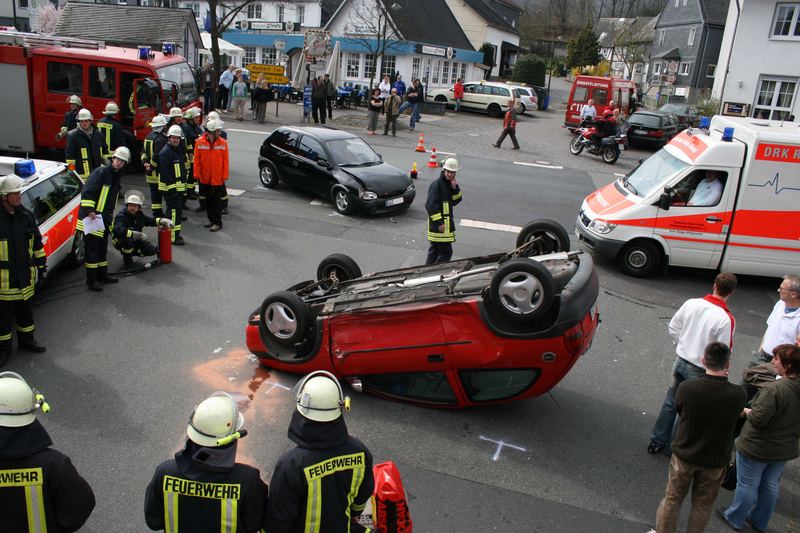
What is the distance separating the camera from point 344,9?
136ft

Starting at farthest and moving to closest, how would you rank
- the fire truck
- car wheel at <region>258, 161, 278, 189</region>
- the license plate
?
car wheel at <region>258, 161, 278, 189</region> → the fire truck → the license plate

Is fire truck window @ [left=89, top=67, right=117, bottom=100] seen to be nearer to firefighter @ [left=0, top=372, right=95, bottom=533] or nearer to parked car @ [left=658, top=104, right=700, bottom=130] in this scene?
firefighter @ [left=0, top=372, right=95, bottom=533]

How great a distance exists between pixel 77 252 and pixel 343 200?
5.24 m

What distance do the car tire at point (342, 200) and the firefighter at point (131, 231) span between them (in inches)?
157

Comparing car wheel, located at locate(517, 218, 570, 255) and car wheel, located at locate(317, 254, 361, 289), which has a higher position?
car wheel, located at locate(517, 218, 570, 255)

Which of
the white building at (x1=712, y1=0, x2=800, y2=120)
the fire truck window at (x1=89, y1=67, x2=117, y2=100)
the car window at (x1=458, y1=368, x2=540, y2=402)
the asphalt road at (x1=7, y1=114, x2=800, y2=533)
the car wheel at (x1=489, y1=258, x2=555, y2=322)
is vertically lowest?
the asphalt road at (x1=7, y1=114, x2=800, y2=533)

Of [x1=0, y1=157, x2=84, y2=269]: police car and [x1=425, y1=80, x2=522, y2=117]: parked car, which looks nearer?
[x1=0, y1=157, x2=84, y2=269]: police car

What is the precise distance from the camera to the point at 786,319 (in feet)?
18.9

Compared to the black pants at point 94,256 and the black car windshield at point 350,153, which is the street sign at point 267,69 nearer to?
the black car windshield at point 350,153

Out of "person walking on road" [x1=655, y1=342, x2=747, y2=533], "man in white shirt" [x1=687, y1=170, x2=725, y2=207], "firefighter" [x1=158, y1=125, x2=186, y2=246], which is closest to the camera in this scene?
"person walking on road" [x1=655, y1=342, x2=747, y2=533]

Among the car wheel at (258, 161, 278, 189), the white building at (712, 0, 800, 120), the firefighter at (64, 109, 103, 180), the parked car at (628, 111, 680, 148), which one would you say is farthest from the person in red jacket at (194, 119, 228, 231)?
the white building at (712, 0, 800, 120)

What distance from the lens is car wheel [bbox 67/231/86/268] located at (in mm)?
9330

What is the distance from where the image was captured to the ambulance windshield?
35.0 ft

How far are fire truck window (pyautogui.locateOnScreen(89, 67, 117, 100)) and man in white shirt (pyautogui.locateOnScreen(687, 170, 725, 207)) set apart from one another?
39.6 feet
